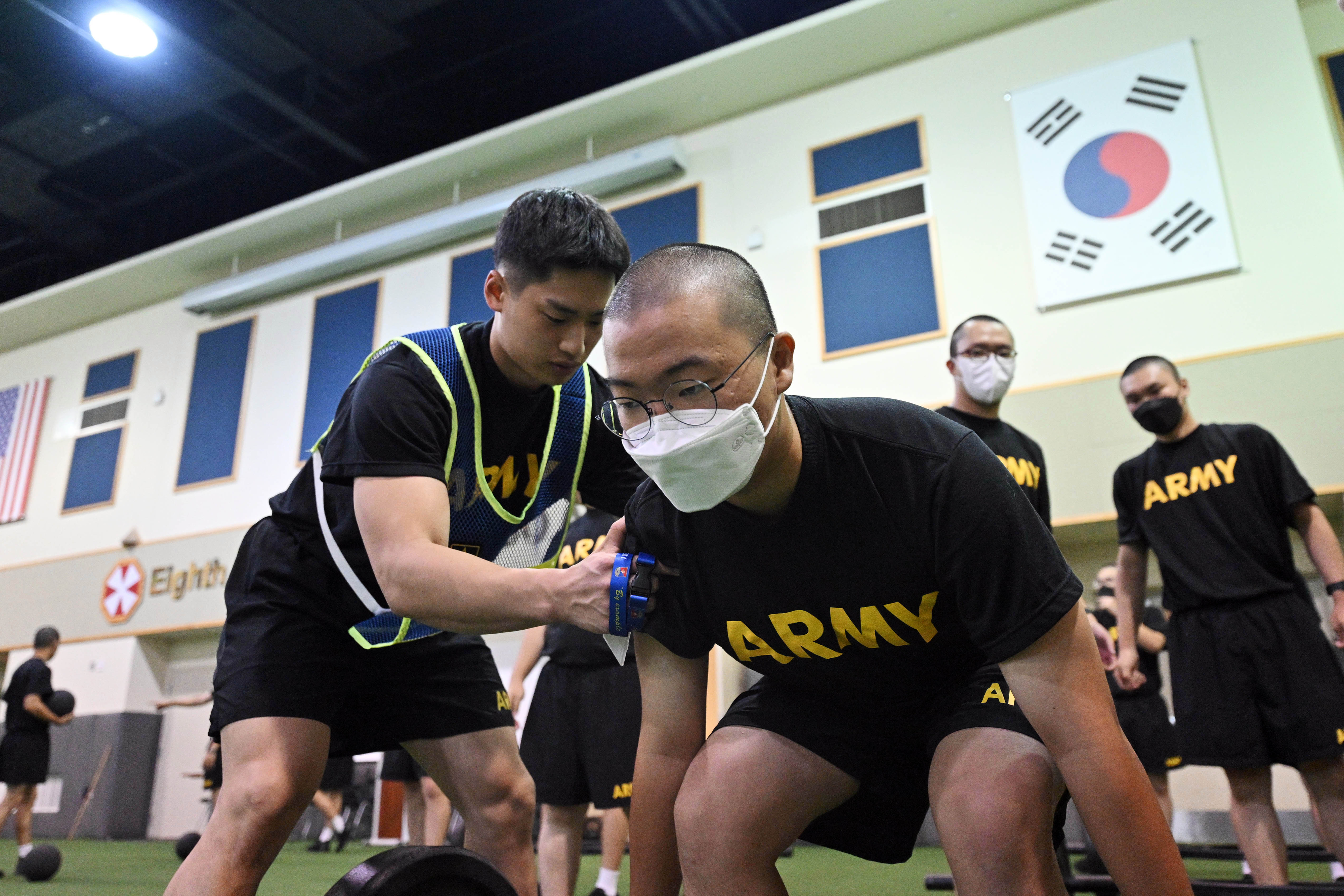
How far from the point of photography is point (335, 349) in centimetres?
966

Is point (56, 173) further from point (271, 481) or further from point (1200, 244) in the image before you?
point (1200, 244)

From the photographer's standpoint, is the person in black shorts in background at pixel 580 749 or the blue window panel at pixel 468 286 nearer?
the person in black shorts in background at pixel 580 749

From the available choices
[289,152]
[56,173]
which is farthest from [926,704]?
[56,173]

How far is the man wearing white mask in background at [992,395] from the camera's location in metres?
3.28

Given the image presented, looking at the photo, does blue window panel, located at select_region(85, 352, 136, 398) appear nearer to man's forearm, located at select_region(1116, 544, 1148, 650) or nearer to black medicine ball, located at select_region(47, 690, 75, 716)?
black medicine ball, located at select_region(47, 690, 75, 716)

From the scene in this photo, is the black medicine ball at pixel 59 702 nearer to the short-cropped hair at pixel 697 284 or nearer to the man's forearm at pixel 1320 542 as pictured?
the short-cropped hair at pixel 697 284

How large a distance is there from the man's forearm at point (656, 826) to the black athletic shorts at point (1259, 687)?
217 centimetres

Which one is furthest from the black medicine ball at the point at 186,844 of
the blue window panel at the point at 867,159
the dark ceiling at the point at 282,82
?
the blue window panel at the point at 867,159

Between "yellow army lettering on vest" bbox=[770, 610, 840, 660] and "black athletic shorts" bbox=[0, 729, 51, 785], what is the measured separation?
6.11 meters

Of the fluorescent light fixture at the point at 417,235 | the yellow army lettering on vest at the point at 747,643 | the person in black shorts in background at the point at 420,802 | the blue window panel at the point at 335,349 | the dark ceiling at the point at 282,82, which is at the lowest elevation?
the person in black shorts in background at the point at 420,802

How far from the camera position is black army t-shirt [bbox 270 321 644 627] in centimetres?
175

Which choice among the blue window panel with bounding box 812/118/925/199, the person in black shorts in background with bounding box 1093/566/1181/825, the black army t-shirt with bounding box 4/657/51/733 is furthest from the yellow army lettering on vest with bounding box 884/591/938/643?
the blue window panel with bounding box 812/118/925/199

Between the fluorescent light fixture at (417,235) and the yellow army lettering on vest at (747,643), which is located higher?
the fluorescent light fixture at (417,235)

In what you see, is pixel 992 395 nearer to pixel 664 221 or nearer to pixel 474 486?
pixel 474 486
